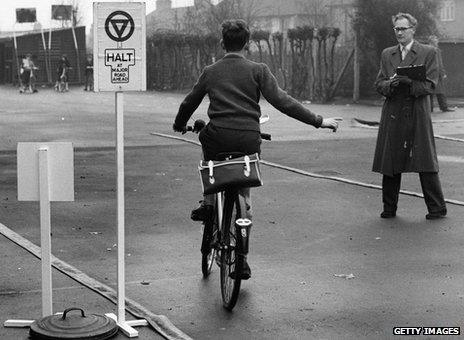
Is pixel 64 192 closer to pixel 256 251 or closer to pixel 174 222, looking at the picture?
pixel 256 251

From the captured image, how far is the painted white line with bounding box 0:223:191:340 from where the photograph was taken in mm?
6355

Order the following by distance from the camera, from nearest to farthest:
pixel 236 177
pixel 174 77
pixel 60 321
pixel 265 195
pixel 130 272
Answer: pixel 60 321
pixel 236 177
pixel 130 272
pixel 265 195
pixel 174 77

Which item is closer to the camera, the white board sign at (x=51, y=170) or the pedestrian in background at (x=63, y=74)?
the white board sign at (x=51, y=170)

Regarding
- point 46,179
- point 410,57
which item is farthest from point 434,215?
point 46,179

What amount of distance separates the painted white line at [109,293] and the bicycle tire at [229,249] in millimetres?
485

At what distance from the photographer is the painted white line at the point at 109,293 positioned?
20.9 ft

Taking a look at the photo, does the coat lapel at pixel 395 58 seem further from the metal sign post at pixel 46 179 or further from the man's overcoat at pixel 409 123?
the metal sign post at pixel 46 179

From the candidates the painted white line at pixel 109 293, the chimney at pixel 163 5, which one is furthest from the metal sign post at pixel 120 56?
the chimney at pixel 163 5

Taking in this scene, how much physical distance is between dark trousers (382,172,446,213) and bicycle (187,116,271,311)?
3.51 m

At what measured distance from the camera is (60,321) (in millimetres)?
6336

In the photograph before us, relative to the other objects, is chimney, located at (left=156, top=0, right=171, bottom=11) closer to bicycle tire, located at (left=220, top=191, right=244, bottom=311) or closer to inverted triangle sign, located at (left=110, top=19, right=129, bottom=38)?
bicycle tire, located at (left=220, top=191, right=244, bottom=311)

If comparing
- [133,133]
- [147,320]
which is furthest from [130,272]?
[133,133]

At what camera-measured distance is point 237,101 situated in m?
7.07

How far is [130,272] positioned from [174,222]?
8.09ft
